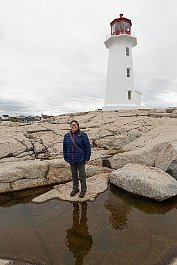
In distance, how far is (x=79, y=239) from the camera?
16.7 ft

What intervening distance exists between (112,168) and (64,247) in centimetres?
584

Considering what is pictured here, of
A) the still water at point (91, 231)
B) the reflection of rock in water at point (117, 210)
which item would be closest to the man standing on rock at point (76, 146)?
the still water at point (91, 231)

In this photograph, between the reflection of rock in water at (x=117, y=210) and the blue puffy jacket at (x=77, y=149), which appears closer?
the reflection of rock in water at (x=117, y=210)

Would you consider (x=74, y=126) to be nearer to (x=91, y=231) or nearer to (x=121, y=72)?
(x=91, y=231)

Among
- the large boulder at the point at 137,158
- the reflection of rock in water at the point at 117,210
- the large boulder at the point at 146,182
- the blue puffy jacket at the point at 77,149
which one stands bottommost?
the reflection of rock in water at the point at 117,210

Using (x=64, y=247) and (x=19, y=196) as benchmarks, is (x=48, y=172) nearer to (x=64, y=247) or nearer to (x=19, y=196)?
(x=19, y=196)

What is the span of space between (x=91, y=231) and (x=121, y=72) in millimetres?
27349

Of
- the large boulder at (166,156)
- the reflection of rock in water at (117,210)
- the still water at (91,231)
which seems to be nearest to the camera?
the still water at (91,231)

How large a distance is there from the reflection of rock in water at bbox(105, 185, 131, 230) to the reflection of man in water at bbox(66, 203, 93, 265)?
2.70ft

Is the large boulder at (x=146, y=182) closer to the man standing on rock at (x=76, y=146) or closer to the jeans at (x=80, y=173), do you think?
the jeans at (x=80, y=173)

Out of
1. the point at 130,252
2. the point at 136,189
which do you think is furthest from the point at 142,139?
the point at 130,252

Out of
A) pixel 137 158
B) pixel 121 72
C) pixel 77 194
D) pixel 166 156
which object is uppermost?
pixel 121 72

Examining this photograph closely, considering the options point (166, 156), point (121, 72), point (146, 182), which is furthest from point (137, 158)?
point (121, 72)

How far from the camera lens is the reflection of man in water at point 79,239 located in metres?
4.54
